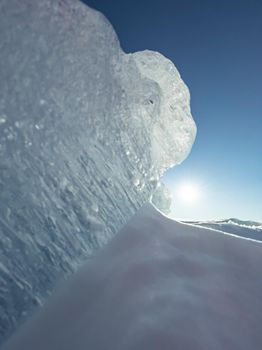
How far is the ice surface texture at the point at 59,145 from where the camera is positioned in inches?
117

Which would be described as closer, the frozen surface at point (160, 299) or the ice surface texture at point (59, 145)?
the frozen surface at point (160, 299)

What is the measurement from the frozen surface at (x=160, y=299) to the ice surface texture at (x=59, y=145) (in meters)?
0.30

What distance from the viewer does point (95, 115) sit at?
4.77 m

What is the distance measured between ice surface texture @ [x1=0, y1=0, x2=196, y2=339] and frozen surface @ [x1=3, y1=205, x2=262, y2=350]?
298 millimetres

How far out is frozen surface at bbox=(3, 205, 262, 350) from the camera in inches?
81.8

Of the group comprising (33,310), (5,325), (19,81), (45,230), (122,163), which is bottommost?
Result: (5,325)

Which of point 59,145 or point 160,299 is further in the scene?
point 59,145

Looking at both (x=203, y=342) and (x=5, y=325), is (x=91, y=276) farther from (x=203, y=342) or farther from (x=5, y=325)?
(x=203, y=342)

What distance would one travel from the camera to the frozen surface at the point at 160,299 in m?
2.08

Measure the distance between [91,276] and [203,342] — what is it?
4.07ft

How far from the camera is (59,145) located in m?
3.86

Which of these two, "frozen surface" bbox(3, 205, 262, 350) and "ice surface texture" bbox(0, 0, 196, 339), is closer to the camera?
"frozen surface" bbox(3, 205, 262, 350)

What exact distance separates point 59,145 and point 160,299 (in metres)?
2.22

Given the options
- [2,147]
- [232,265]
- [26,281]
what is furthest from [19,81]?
[232,265]
